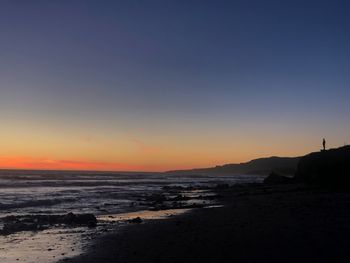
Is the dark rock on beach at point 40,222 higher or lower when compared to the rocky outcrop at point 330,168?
lower

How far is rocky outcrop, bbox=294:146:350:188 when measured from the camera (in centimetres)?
4412

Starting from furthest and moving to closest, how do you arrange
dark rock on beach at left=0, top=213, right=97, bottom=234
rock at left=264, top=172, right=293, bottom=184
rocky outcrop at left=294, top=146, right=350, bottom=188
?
1. rock at left=264, top=172, right=293, bottom=184
2. rocky outcrop at left=294, top=146, right=350, bottom=188
3. dark rock on beach at left=0, top=213, right=97, bottom=234

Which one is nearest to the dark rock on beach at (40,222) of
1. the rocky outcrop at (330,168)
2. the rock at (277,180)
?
the rocky outcrop at (330,168)

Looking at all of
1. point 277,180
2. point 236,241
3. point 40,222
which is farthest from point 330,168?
point 236,241

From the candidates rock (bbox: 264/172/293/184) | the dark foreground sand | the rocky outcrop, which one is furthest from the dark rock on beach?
rock (bbox: 264/172/293/184)

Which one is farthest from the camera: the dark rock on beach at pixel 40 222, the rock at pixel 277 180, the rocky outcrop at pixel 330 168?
the rock at pixel 277 180

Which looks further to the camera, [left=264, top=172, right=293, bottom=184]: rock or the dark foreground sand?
[left=264, top=172, right=293, bottom=184]: rock

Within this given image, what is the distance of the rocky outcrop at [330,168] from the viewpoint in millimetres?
44125

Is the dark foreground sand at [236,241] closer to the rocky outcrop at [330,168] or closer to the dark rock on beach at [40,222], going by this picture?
the dark rock on beach at [40,222]

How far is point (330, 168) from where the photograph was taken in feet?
152

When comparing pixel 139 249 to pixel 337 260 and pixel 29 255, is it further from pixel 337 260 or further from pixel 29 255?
pixel 337 260

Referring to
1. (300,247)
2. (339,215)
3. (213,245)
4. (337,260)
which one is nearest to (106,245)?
(213,245)

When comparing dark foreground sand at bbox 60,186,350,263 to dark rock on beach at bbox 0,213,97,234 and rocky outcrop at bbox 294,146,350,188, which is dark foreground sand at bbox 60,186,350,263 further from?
rocky outcrop at bbox 294,146,350,188

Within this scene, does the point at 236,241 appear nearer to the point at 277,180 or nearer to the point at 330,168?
the point at 330,168
